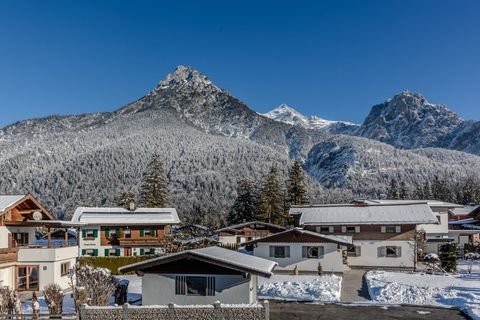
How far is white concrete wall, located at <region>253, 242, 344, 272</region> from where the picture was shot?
123 feet

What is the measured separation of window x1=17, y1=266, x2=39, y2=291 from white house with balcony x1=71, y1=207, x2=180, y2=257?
14642mm

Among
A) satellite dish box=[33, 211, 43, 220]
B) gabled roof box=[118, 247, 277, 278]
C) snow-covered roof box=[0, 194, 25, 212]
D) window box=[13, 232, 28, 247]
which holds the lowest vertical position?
window box=[13, 232, 28, 247]

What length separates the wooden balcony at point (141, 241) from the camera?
46138 millimetres

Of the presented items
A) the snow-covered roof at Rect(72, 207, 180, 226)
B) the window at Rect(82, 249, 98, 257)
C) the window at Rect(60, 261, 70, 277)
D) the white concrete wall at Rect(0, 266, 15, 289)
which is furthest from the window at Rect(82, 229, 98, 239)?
the white concrete wall at Rect(0, 266, 15, 289)

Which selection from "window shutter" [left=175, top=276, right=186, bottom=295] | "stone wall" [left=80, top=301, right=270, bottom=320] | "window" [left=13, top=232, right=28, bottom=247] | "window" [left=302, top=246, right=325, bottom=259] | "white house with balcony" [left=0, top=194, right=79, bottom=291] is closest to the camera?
"stone wall" [left=80, top=301, right=270, bottom=320]

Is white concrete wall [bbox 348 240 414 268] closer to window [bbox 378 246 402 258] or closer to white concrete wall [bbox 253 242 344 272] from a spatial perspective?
window [bbox 378 246 402 258]

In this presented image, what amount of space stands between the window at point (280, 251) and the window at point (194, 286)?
66.4 ft

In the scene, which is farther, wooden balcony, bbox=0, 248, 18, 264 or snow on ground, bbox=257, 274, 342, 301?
wooden balcony, bbox=0, 248, 18, 264

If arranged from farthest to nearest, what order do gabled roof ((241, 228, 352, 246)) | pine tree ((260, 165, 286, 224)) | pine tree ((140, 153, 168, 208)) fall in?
pine tree ((260, 165, 286, 224)), pine tree ((140, 153, 168, 208)), gabled roof ((241, 228, 352, 246))

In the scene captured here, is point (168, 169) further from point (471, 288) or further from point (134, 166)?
point (471, 288)

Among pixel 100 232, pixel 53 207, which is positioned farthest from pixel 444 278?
pixel 53 207

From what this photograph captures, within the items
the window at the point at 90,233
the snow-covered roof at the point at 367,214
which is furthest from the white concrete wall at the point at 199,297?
the window at the point at 90,233

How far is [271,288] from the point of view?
28484mm

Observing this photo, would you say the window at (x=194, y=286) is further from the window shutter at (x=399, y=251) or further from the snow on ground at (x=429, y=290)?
the window shutter at (x=399, y=251)
